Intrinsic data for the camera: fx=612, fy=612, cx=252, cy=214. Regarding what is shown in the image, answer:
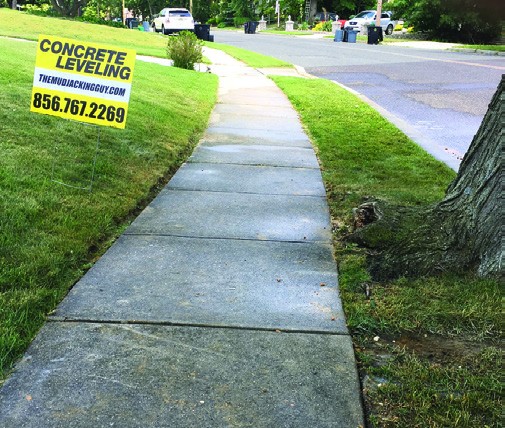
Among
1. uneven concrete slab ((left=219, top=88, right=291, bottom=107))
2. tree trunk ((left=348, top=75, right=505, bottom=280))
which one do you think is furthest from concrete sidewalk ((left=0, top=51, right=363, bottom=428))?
uneven concrete slab ((left=219, top=88, right=291, bottom=107))

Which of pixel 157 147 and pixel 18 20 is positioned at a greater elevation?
pixel 18 20

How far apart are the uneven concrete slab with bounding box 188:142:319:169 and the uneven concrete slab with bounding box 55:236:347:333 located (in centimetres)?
305

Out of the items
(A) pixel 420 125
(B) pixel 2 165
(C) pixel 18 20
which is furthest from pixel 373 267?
(C) pixel 18 20

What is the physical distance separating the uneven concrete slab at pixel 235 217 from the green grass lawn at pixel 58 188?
0.27m

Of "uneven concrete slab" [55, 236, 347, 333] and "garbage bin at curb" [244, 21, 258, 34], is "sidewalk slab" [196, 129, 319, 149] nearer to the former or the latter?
"uneven concrete slab" [55, 236, 347, 333]

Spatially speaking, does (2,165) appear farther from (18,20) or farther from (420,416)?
(18,20)

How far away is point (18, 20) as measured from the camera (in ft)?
100

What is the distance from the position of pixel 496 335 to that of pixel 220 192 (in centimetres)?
352

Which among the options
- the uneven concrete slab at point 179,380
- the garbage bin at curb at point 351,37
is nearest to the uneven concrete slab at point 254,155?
the uneven concrete slab at point 179,380

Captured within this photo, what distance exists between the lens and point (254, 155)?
26.9 feet

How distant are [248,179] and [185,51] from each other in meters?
12.4

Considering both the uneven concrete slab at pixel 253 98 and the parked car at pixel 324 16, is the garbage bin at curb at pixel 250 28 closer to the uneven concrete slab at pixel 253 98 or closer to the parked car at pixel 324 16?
the parked car at pixel 324 16

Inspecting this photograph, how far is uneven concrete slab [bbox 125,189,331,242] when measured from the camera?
16.7 ft

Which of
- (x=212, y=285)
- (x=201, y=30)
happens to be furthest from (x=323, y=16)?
(x=212, y=285)
